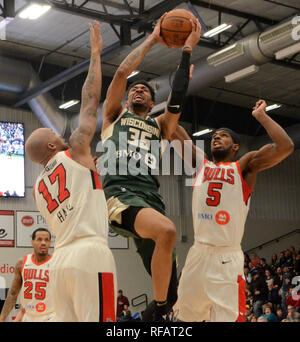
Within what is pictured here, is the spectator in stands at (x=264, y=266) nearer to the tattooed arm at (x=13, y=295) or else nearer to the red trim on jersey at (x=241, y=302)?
the tattooed arm at (x=13, y=295)

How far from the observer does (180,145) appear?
24.4 ft

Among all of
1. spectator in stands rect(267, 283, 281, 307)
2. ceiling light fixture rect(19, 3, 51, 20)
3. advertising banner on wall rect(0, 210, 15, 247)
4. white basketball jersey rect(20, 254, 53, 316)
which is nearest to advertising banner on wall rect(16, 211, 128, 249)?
advertising banner on wall rect(0, 210, 15, 247)

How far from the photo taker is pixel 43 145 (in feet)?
18.0

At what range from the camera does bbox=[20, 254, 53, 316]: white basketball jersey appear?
26.7ft

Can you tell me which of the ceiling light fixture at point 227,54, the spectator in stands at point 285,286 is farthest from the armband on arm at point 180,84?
the spectator in stands at point 285,286

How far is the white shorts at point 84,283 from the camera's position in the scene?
493 centimetres

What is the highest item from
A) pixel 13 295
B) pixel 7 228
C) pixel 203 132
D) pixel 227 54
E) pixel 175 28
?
pixel 227 54

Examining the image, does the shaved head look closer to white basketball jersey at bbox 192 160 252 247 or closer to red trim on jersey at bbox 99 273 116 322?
red trim on jersey at bbox 99 273 116 322

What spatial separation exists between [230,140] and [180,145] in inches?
23.0

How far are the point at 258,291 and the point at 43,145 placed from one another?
46.6 ft

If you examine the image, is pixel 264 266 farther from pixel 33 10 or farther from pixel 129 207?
pixel 129 207

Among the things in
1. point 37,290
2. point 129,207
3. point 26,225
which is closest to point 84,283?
point 129,207
